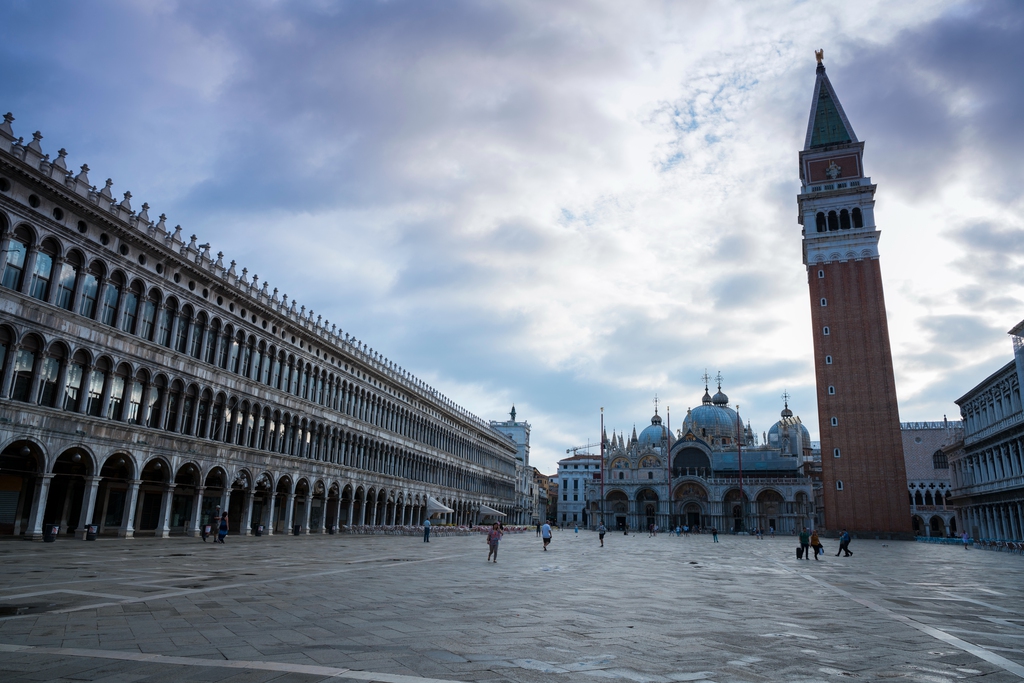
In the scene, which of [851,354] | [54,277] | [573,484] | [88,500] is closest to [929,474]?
[851,354]

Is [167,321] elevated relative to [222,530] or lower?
elevated

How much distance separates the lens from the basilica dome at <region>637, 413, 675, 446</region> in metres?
104

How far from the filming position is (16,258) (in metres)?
23.8

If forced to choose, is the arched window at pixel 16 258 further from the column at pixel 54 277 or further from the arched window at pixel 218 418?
the arched window at pixel 218 418

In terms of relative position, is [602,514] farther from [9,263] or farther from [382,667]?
[382,667]

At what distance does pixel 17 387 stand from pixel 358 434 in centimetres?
2747

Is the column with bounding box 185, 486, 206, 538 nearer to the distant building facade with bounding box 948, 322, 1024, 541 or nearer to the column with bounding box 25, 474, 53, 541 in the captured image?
the column with bounding box 25, 474, 53, 541

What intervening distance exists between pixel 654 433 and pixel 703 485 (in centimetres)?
2035

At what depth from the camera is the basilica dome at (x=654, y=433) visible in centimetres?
10450

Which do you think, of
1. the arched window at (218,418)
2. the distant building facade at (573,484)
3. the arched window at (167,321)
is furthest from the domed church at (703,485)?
the arched window at (167,321)

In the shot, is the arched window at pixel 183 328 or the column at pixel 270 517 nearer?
the arched window at pixel 183 328

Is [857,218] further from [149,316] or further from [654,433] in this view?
[149,316]

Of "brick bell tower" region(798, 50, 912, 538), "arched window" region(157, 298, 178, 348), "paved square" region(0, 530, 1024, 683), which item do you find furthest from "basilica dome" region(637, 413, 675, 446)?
"paved square" region(0, 530, 1024, 683)

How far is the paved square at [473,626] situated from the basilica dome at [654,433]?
8732 cm
